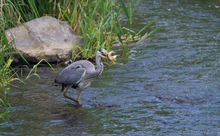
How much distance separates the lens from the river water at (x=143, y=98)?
280 inches

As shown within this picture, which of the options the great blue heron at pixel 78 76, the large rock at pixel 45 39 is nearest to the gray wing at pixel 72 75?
the great blue heron at pixel 78 76

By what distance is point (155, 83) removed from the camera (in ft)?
28.9

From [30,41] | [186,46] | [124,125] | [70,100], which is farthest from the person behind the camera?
[186,46]

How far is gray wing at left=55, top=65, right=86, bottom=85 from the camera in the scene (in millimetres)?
7977

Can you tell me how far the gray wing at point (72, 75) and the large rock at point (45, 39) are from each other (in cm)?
172

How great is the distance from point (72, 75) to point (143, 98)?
0.93 meters

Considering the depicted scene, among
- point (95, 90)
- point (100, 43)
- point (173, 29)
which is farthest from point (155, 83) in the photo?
point (173, 29)

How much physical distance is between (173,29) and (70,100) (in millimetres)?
4380

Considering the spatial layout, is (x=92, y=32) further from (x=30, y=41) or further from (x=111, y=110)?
(x=111, y=110)

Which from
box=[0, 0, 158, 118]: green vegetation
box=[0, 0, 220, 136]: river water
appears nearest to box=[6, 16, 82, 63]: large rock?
box=[0, 0, 158, 118]: green vegetation

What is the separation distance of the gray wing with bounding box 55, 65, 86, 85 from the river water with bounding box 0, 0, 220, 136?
0.29 metres

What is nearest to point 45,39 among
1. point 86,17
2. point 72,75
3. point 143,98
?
point 86,17

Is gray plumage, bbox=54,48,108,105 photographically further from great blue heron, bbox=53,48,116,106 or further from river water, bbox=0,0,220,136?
river water, bbox=0,0,220,136

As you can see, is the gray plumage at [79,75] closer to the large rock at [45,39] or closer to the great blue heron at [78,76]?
the great blue heron at [78,76]
